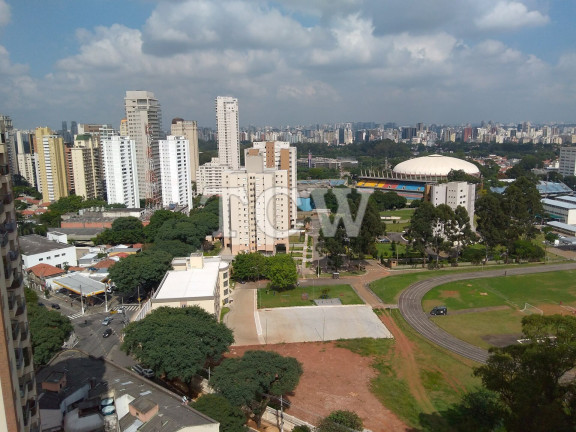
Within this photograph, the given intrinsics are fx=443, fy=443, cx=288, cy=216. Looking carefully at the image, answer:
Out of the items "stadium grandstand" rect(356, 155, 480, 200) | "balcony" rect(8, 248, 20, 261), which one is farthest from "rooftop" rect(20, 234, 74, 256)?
"stadium grandstand" rect(356, 155, 480, 200)

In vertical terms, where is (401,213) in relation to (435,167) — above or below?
below

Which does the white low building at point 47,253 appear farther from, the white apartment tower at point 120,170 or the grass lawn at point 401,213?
the grass lawn at point 401,213

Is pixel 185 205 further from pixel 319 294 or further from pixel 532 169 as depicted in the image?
pixel 532 169

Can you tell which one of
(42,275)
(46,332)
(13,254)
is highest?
(13,254)

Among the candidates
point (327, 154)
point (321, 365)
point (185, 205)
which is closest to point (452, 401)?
point (321, 365)

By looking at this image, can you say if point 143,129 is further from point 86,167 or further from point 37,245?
point 37,245

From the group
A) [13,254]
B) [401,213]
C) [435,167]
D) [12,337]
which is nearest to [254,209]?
[401,213]

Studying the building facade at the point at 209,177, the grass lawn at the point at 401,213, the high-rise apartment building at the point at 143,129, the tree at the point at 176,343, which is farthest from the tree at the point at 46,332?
the building facade at the point at 209,177
